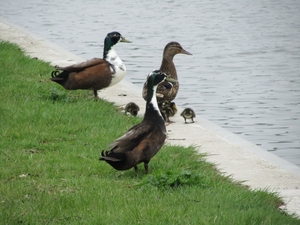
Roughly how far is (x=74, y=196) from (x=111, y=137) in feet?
7.74

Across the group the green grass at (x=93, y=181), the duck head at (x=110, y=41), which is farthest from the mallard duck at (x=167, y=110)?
the duck head at (x=110, y=41)

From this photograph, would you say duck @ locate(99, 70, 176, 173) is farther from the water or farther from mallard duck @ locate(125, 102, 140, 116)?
mallard duck @ locate(125, 102, 140, 116)

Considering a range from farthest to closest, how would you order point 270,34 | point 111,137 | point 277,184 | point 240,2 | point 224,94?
point 240,2 < point 270,34 < point 224,94 < point 111,137 < point 277,184

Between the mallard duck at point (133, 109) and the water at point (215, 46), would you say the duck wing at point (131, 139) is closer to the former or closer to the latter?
the water at point (215, 46)

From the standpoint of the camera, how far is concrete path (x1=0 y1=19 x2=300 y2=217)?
23.4 feet

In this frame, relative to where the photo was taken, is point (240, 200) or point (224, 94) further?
point (224, 94)

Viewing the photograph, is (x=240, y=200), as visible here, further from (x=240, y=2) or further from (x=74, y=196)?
(x=240, y=2)

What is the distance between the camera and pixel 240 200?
6293 mm

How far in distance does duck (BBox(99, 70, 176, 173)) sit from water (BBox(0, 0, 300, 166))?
2298 millimetres

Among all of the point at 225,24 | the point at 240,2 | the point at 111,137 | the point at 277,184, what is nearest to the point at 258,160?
the point at 277,184

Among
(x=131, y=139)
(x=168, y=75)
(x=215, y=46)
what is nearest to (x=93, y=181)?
(x=131, y=139)

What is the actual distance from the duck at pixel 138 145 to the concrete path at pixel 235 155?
800 millimetres

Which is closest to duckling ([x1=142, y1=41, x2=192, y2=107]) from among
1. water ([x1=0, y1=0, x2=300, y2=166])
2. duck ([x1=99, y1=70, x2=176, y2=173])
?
water ([x1=0, y1=0, x2=300, y2=166])

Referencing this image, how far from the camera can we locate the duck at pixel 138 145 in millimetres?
6969
